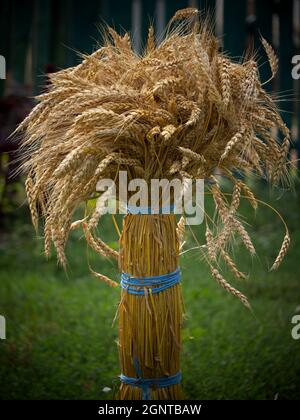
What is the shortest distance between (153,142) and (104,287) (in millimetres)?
2685

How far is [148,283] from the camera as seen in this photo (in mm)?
1878

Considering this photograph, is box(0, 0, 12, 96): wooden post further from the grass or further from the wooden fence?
the grass

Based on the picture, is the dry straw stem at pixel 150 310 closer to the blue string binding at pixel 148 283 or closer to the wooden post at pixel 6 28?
the blue string binding at pixel 148 283

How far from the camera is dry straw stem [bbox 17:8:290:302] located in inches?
68.0

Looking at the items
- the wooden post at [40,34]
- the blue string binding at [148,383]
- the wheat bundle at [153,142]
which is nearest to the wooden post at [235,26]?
the wooden post at [40,34]

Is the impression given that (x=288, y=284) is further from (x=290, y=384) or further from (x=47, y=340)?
(x=47, y=340)

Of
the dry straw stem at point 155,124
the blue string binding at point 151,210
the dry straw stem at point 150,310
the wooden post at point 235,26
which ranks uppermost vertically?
the wooden post at point 235,26

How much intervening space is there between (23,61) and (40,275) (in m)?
3.00

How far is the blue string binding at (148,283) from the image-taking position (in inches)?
74.0

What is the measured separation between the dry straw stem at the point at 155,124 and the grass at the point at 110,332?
620 mm

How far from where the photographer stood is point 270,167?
1.84m

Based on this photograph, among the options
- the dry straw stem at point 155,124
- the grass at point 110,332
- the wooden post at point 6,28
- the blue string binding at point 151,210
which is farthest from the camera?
the wooden post at point 6,28

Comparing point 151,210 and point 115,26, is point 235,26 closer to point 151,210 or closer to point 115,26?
point 115,26

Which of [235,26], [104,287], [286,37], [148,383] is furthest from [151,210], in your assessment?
[286,37]
